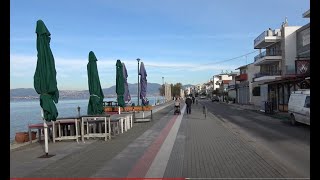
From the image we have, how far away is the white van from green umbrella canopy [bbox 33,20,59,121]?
12.5m

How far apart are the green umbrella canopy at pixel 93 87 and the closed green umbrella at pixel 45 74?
554 centimetres

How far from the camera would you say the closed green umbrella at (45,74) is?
40.9 ft

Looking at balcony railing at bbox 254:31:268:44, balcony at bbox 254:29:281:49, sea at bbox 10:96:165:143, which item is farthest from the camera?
balcony railing at bbox 254:31:268:44

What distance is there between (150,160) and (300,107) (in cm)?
1288

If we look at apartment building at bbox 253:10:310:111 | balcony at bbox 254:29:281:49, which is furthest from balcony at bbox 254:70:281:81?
balcony at bbox 254:29:281:49

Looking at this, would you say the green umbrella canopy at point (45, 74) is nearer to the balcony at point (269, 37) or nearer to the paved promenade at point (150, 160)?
the paved promenade at point (150, 160)

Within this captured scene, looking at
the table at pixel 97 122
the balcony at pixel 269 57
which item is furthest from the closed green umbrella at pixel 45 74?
the balcony at pixel 269 57

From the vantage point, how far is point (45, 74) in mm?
12547

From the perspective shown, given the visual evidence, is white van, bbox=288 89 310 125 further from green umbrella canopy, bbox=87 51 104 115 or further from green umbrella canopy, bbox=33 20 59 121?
green umbrella canopy, bbox=33 20 59 121

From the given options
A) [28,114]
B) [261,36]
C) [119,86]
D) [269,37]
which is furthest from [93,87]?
[261,36]

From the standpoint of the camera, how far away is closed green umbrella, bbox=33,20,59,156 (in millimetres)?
12469

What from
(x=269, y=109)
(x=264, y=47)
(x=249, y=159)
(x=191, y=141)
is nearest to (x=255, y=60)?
(x=264, y=47)

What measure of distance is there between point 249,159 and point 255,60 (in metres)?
54.4

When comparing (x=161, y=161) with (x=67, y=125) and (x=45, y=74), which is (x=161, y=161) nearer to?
(x=45, y=74)
